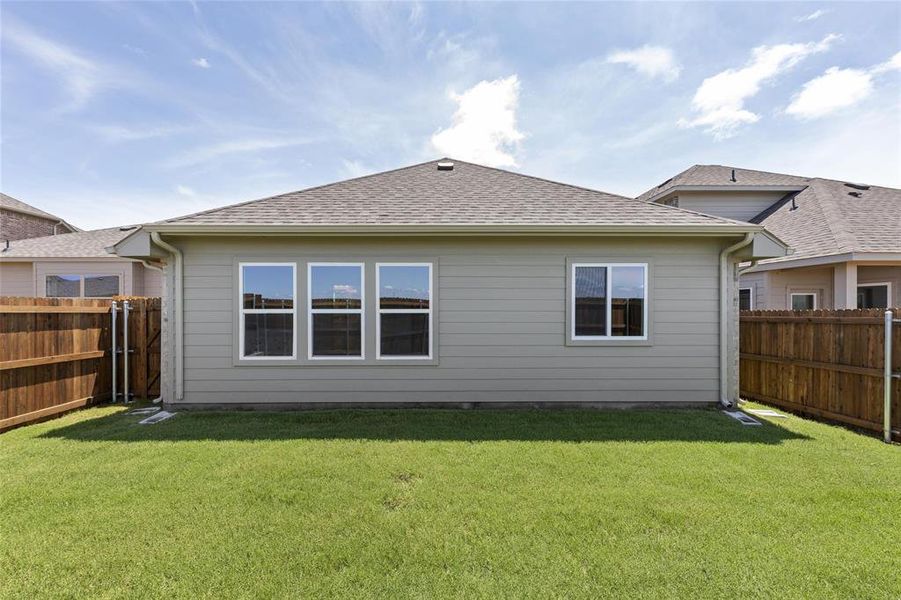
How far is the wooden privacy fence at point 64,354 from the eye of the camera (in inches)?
205

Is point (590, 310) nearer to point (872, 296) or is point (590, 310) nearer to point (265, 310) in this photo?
point (265, 310)

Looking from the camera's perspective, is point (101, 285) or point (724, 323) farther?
point (101, 285)

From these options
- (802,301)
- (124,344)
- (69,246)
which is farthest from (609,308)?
(69,246)

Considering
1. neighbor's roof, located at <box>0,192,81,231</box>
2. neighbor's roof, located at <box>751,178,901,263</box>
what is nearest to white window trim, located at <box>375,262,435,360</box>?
neighbor's roof, located at <box>751,178,901,263</box>

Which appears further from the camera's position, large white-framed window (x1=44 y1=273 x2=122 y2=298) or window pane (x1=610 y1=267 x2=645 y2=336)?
large white-framed window (x1=44 y1=273 x2=122 y2=298)

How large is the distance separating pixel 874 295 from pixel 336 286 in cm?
→ 1210

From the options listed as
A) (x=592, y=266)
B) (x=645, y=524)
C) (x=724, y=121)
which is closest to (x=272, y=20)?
(x=592, y=266)

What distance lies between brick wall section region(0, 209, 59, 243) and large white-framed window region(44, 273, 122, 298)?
802 cm

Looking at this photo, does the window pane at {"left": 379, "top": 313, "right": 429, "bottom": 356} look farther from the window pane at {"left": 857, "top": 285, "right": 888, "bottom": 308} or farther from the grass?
the window pane at {"left": 857, "top": 285, "right": 888, "bottom": 308}

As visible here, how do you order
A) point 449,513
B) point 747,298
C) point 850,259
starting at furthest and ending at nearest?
1. point 747,298
2. point 850,259
3. point 449,513

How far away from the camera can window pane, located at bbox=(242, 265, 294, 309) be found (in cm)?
603

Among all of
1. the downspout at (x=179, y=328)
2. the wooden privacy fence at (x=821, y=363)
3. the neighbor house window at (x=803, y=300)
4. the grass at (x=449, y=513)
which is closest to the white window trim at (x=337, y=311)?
the grass at (x=449, y=513)

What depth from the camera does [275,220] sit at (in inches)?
233

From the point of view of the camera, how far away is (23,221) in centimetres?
1823
